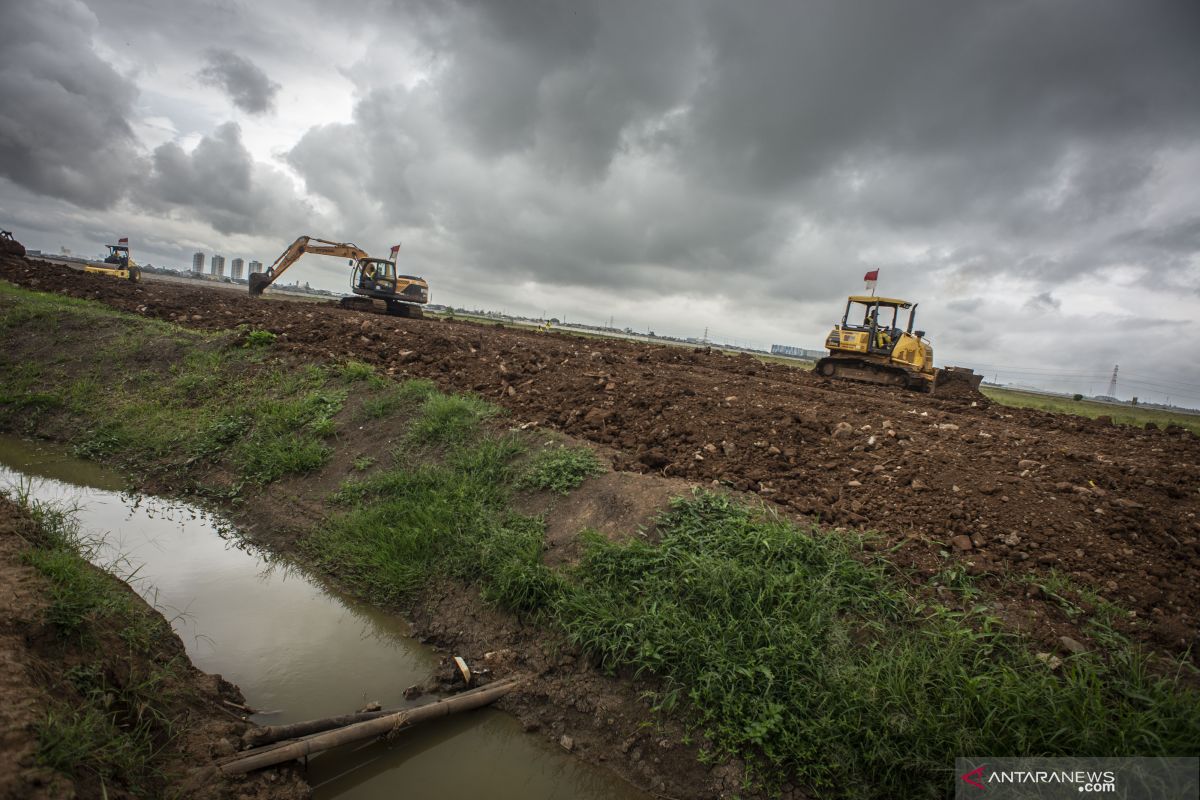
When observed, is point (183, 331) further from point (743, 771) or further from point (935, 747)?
point (935, 747)

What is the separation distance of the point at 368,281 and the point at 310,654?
21.0 m

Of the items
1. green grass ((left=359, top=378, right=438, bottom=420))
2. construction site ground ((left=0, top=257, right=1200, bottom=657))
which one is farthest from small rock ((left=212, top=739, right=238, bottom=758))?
green grass ((left=359, top=378, right=438, bottom=420))

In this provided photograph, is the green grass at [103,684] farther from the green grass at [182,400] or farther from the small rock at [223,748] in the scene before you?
the green grass at [182,400]

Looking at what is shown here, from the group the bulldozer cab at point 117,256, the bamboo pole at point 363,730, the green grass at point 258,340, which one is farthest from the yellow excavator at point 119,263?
the bamboo pole at point 363,730

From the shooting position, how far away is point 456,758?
126 inches

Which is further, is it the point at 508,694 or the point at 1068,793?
the point at 508,694

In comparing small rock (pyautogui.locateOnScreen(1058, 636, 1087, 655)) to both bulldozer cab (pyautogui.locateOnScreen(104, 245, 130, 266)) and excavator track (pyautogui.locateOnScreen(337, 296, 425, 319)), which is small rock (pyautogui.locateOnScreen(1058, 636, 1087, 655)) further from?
bulldozer cab (pyautogui.locateOnScreen(104, 245, 130, 266))

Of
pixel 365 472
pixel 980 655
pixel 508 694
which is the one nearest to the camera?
pixel 980 655

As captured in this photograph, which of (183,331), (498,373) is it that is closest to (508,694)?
(498,373)

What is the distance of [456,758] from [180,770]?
4.48 feet

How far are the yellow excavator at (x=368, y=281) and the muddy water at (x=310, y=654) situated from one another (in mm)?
17184

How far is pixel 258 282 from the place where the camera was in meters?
23.6

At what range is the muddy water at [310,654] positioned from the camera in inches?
120

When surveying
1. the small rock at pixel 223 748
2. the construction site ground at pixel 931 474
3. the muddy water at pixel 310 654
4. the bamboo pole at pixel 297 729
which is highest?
the construction site ground at pixel 931 474
